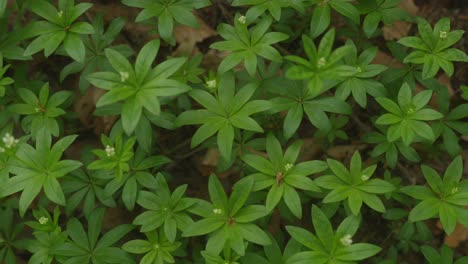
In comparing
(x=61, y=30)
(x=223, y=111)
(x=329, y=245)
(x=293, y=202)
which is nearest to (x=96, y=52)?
(x=61, y=30)

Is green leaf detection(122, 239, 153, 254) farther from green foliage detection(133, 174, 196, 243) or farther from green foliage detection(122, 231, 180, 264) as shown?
green foliage detection(133, 174, 196, 243)

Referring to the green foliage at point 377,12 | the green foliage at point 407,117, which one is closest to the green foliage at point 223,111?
the green foliage at point 407,117

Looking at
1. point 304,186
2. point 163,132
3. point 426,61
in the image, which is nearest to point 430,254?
point 304,186

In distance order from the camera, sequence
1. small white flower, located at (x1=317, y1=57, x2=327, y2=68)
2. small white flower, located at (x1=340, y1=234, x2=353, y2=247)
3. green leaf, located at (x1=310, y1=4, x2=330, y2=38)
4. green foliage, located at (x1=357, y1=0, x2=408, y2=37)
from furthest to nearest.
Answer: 1. green foliage, located at (x1=357, y1=0, x2=408, y2=37)
2. green leaf, located at (x1=310, y1=4, x2=330, y2=38)
3. small white flower, located at (x1=340, y1=234, x2=353, y2=247)
4. small white flower, located at (x1=317, y1=57, x2=327, y2=68)

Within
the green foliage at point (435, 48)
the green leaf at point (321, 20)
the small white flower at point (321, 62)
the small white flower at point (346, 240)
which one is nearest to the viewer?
the small white flower at point (321, 62)

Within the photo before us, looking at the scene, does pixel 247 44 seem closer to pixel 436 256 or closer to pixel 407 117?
pixel 407 117

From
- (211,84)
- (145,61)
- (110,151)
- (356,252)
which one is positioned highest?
(145,61)

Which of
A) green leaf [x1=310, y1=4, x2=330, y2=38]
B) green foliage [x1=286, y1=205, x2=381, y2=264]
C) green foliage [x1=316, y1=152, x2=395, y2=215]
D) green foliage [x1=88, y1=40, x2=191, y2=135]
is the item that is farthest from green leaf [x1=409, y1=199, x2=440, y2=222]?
green foliage [x1=88, y1=40, x2=191, y2=135]

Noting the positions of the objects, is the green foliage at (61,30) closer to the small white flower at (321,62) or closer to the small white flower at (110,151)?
the small white flower at (110,151)

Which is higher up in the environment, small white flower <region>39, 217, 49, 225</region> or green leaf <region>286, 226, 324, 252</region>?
green leaf <region>286, 226, 324, 252</region>

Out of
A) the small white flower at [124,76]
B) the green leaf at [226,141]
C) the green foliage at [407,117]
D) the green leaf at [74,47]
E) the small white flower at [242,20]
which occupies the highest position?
the small white flower at [242,20]

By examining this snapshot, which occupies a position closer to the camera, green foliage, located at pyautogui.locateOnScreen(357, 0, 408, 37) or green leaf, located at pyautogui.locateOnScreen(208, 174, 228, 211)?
green leaf, located at pyautogui.locateOnScreen(208, 174, 228, 211)

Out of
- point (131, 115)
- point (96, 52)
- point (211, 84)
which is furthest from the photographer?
point (96, 52)
